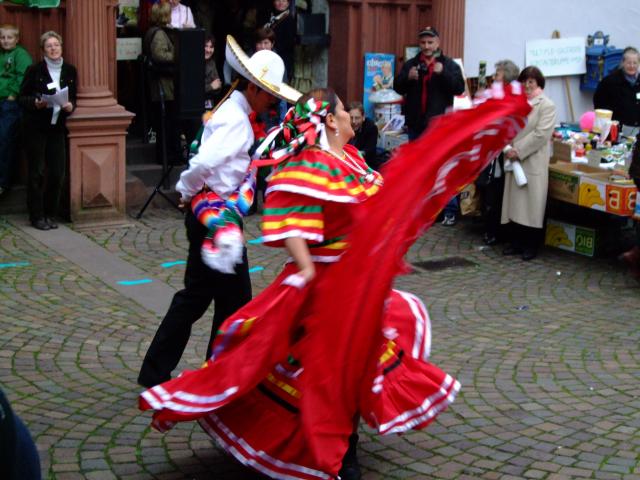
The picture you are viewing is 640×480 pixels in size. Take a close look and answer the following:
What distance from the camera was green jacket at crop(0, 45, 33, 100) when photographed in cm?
1044

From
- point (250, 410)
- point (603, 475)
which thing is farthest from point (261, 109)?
point (603, 475)

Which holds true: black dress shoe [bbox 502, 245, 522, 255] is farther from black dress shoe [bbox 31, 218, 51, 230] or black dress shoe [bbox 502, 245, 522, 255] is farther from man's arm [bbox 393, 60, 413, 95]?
black dress shoe [bbox 31, 218, 51, 230]

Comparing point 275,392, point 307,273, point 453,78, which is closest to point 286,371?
point 275,392

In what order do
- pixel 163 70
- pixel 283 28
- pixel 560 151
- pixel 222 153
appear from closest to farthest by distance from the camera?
pixel 222 153 → pixel 560 151 → pixel 163 70 → pixel 283 28

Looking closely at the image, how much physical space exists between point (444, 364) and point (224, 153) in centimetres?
220

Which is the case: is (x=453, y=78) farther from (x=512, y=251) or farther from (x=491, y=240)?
(x=512, y=251)

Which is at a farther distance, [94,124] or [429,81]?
[429,81]

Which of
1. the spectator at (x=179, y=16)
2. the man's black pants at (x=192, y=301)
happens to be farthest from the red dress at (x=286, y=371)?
the spectator at (x=179, y=16)

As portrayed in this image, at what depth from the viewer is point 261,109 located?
6.02 m

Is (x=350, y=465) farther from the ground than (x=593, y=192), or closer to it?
closer to it

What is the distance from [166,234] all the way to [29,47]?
2.23 m

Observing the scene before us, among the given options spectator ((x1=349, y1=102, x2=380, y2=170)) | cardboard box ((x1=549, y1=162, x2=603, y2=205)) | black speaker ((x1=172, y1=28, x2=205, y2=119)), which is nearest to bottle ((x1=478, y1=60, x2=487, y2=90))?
spectator ((x1=349, y1=102, x2=380, y2=170))

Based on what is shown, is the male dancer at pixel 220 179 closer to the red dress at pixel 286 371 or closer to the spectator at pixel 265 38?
the red dress at pixel 286 371

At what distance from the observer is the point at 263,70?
5879 millimetres
